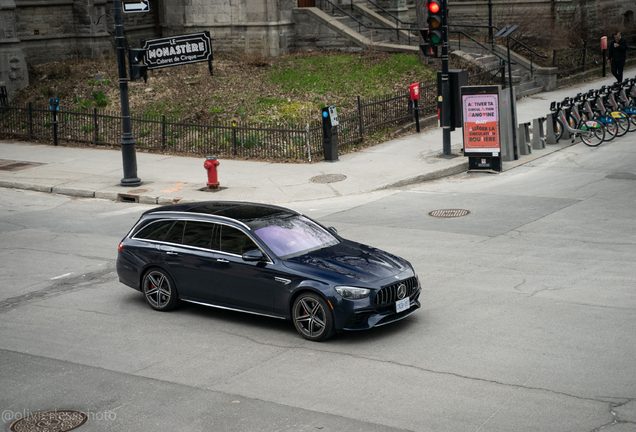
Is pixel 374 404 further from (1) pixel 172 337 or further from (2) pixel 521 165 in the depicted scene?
(2) pixel 521 165

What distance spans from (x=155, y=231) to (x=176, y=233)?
41 cm

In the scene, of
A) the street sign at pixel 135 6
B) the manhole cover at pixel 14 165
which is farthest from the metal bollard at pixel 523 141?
the manhole cover at pixel 14 165

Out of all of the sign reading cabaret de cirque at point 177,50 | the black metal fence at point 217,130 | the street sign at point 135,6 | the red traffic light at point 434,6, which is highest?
the street sign at point 135,6

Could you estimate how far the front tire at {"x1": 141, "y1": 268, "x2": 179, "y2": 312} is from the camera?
984 centimetres

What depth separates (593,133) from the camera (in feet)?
67.6

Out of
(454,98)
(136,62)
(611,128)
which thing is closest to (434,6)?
(454,98)

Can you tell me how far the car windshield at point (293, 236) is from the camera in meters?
9.17

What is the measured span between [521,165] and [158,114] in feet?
38.1

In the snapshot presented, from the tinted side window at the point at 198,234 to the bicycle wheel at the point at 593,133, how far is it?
1417cm

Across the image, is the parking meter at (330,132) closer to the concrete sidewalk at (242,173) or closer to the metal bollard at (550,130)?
the concrete sidewalk at (242,173)

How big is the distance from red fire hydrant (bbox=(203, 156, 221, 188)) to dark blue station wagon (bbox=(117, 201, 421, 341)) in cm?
713

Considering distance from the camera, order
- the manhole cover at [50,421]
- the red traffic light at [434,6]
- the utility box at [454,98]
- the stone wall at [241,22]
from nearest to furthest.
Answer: the manhole cover at [50,421]
the red traffic light at [434,6]
the utility box at [454,98]
the stone wall at [241,22]

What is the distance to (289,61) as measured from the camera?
29797 mm

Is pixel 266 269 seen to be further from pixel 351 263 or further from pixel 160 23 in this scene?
pixel 160 23
